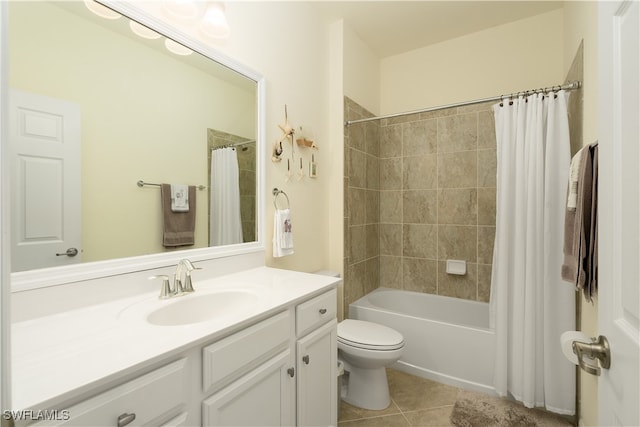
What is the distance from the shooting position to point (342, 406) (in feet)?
6.26

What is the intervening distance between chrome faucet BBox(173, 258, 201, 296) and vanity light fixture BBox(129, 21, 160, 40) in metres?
0.94

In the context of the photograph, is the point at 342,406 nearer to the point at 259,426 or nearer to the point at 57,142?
the point at 259,426

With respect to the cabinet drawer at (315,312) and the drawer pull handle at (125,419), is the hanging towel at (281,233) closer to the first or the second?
the cabinet drawer at (315,312)

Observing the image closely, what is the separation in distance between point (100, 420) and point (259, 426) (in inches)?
22.5

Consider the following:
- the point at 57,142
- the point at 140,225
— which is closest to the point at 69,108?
the point at 57,142

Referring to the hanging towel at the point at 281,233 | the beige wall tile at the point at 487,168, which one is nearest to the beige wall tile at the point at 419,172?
the beige wall tile at the point at 487,168

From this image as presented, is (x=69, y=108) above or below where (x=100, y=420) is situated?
above

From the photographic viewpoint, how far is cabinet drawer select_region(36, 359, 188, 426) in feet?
2.01

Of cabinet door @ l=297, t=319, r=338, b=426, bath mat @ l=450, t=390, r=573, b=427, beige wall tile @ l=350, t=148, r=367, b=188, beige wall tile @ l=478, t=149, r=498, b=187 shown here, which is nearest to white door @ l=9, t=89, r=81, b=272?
cabinet door @ l=297, t=319, r=338, b=426

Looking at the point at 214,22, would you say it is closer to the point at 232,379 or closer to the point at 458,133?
the point at 232,379

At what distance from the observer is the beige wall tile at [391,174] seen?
2969 mm

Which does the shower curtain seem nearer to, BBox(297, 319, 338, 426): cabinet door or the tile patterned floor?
the tile patterned floor

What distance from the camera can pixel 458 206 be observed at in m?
2.70

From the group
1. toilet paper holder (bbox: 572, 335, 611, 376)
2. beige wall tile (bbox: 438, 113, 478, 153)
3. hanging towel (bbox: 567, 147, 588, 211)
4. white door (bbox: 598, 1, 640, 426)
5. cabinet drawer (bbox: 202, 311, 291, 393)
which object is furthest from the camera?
beige wall tile (bbox: 438, 113, 478, 153)
